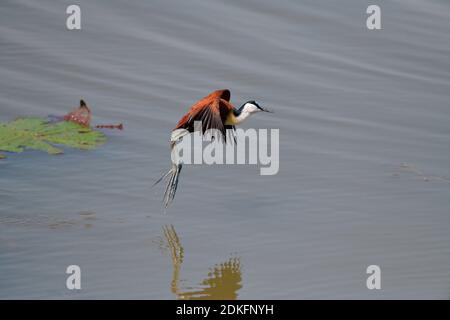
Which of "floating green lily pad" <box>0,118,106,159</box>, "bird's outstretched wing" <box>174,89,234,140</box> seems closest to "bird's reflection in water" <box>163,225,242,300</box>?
"bird's outstretched wing" <box>174,89,234,140</box>

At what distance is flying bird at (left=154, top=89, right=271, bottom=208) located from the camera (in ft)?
25.6

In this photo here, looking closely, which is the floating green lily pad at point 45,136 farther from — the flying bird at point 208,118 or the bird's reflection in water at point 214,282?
the bird's reflection in water at point 214,282

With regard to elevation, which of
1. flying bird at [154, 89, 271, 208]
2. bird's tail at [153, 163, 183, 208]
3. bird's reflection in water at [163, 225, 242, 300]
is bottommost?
bird's reflection in water at [163, 225, 242, 300]

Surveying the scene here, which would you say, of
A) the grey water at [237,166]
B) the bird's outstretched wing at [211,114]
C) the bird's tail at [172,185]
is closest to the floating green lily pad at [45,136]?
the grey water at [237,166]

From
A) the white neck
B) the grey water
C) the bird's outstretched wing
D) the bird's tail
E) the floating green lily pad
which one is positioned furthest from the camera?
the floating green lily pad

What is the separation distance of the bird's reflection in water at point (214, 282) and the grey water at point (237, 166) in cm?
2

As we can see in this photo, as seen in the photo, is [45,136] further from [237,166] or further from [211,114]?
[211,114]

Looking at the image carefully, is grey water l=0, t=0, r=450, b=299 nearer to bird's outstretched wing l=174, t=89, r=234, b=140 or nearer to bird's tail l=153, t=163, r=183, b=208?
bird's tail l=153, t=163, r=183, b=208

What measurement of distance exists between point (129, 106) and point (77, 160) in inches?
50.3

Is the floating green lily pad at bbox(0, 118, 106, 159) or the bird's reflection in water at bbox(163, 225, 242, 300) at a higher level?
the floating green lily pad at bbox(0, 118, 106, 159)

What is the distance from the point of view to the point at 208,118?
308 inches

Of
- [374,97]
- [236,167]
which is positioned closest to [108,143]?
[236,167]

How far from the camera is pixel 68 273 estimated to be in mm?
6746
